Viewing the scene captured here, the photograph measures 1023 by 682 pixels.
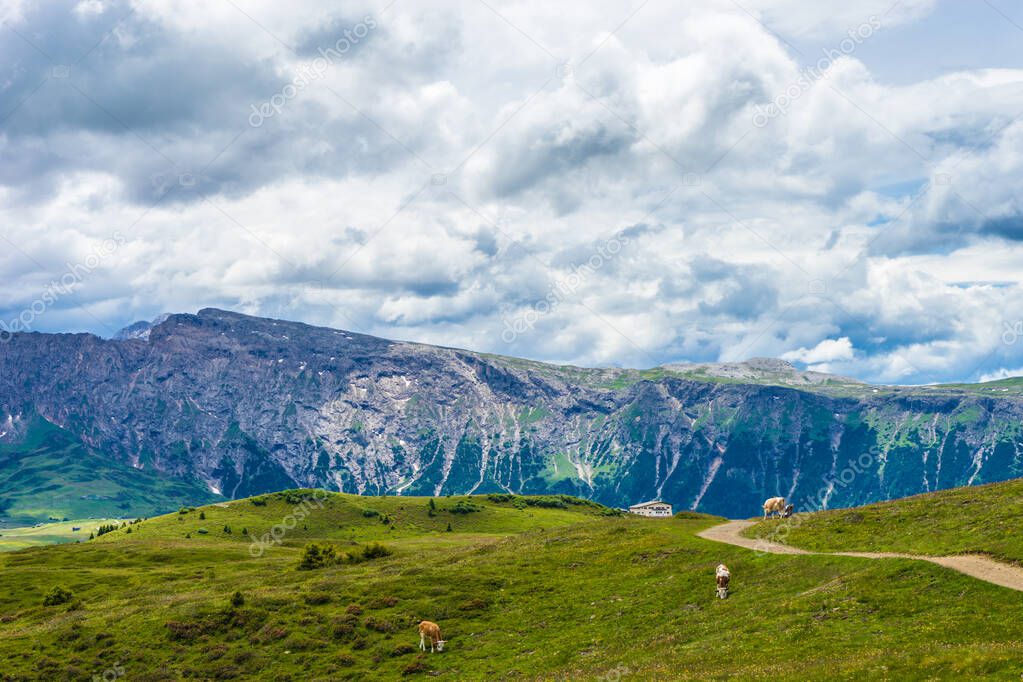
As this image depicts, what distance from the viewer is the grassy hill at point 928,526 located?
6000 cm

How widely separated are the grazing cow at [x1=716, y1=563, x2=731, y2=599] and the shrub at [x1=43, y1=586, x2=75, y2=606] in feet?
296

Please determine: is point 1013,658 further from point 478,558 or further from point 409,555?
point 409,555

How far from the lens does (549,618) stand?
76.6 m

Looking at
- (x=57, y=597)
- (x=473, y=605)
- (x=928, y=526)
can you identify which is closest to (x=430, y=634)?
(x=473, y=605)

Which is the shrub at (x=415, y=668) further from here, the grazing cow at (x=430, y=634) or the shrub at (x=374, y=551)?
the shrub at (x=374, y=551)

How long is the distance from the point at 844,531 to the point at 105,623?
80.0 meters

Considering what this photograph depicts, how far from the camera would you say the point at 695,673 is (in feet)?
155

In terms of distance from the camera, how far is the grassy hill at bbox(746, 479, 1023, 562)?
197 ft

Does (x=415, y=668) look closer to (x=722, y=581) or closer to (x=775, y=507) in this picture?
(x=722, y=581)

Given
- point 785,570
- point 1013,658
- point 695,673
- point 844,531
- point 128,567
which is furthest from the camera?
point 128,567

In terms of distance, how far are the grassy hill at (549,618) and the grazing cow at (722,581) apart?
940mm

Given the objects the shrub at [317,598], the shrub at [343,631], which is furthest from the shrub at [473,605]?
the shrub at [317,598]

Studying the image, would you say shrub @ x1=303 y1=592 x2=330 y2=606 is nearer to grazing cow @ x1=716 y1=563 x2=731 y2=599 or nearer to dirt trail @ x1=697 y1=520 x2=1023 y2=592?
grazing cow @ x1=716 y1=563 x2=731 y2=599

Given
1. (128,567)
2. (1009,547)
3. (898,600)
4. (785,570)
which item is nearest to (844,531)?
(785,570)
